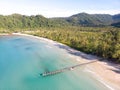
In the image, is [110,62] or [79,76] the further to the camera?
[110,62]

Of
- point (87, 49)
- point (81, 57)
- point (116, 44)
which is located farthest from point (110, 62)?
point (87, 49)

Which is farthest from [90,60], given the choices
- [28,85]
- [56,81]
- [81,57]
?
[28,85]

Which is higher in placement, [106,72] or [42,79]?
[106,72]

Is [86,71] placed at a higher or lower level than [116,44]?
lower

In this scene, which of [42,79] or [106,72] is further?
[106,72]

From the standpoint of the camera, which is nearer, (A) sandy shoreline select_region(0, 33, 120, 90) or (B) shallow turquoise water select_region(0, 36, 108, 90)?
(B) shallow turquoise water select_region(0, 36, 108, 90)

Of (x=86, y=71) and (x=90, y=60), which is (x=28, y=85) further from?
(x=90, y=60)

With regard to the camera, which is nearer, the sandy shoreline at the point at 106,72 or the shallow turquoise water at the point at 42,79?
the shallow turquoise water at the point at 42,79

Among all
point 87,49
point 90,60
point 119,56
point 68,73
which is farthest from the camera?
point 87,49

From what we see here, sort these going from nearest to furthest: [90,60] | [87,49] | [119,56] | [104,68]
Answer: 1. [104,68]
2. [119,56]
3. [90,60]
4. [87,49]

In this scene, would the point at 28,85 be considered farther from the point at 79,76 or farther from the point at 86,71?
the point at 86,71
